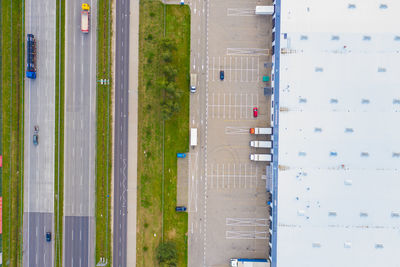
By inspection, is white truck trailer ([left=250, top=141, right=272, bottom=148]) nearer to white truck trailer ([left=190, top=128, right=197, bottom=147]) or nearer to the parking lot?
the parking lot

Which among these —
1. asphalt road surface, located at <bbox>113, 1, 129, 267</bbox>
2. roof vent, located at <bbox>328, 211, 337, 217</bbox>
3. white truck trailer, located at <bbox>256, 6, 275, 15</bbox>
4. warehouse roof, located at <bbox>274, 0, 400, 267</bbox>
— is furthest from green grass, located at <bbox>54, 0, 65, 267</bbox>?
roof vent, located at <bbox>328, 211, 337, 217</bbox>

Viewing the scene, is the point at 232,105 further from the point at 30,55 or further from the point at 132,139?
the point at 30,55

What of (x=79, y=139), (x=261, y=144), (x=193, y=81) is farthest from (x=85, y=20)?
(x=261, y=144)

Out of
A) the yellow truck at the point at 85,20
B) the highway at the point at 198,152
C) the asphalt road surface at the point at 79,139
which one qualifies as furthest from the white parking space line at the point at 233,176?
the yellow truck at the point at 85,20

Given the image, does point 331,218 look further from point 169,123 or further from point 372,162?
point 169,123

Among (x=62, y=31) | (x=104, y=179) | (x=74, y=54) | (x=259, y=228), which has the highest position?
(x=62, y=31)

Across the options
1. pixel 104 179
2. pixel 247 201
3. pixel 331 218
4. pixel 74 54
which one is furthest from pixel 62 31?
pixel 331 218
